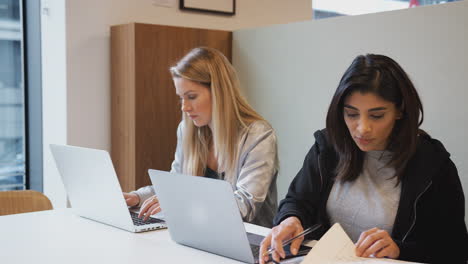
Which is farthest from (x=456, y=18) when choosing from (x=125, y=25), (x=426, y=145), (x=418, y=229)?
(x=125, y=25)

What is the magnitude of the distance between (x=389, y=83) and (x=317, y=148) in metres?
0.34

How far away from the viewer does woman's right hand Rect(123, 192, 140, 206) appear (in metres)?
2.02

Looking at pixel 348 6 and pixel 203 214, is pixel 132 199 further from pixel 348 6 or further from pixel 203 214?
pixel 348 6

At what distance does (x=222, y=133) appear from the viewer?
2135 mm

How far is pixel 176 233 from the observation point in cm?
158

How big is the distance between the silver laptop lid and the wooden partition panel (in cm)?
147

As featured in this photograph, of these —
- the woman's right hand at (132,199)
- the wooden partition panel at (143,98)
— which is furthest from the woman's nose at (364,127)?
the wooden partition panel at (143,98)

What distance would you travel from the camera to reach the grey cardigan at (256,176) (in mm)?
1984

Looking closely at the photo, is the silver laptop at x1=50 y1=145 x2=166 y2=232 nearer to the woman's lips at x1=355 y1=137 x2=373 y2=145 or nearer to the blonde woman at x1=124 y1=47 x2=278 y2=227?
the blonde woman at x1=124 y1=47 x2=278 y2=227

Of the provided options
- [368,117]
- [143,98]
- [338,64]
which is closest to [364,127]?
[368,117]

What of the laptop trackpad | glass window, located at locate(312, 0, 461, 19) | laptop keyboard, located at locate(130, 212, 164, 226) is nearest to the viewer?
the laptop trackpad

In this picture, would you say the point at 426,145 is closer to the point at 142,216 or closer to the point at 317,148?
the point at 317,148

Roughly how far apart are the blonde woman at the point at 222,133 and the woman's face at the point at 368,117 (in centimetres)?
48

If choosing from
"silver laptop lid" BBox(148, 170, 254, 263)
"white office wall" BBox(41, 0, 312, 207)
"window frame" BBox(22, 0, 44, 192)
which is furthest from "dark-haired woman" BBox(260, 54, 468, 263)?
"window frame" BBox(22, 0, 44, 192)
